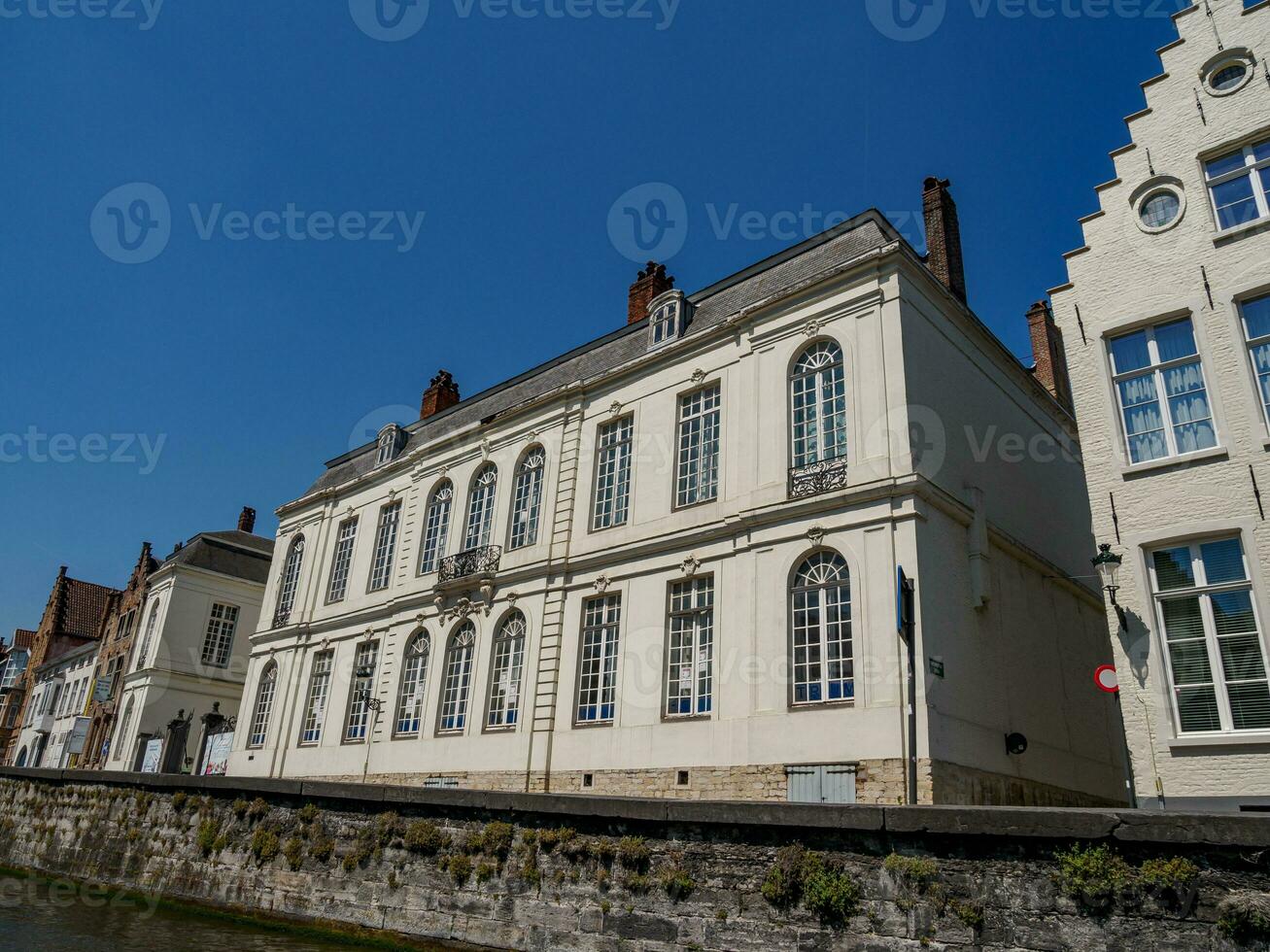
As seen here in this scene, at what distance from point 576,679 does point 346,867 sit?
7.30m

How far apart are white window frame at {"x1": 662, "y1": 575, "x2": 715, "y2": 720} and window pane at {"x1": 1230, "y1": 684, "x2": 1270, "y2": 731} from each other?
25.9 feet

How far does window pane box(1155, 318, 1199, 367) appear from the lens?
457 inches

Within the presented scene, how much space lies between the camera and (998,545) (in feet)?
53.9

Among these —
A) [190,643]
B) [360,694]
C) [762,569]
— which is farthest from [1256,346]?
[190,643]

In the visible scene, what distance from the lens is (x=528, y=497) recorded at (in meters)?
21.9

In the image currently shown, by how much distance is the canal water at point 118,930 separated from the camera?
10.4 metres

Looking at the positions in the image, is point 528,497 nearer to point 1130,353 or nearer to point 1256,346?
point 1130,353

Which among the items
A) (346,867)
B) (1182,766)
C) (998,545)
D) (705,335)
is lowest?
(346,867)

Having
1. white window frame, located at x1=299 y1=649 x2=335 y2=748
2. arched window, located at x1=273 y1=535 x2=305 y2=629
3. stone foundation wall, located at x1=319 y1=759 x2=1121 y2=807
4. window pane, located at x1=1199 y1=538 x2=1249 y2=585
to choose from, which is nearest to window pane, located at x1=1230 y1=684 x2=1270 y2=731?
window pane, located at x1=1199 y1=538 x2=1249 y2=585

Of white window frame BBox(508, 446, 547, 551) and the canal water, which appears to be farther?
white window frame BBox(508, 446, 547, 551)

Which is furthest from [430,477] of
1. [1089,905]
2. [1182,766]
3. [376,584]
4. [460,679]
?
[1089,905]

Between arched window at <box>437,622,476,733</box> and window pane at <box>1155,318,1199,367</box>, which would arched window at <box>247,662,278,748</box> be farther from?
window pane at <box>1155,318,1199,367</box>

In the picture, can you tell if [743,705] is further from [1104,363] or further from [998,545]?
[1104,363]

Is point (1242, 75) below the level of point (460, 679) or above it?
above
